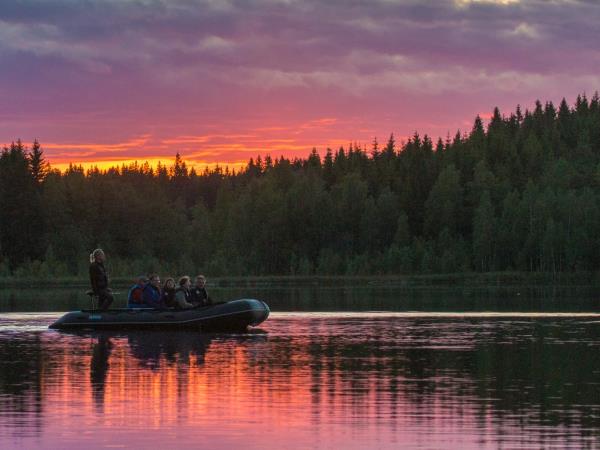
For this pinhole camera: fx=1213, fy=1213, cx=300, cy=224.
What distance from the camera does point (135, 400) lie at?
23219mm

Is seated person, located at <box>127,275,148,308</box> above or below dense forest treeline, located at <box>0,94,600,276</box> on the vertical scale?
below

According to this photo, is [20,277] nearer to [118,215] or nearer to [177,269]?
[177,269]

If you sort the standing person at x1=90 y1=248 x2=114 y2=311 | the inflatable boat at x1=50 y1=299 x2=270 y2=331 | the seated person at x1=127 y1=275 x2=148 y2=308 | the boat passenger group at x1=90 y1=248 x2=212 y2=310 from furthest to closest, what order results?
the seated person at x1=127 y1=275 x2=148 y2=308
the boat passenger group at x1=90 y1=248 x2=212 y2=310
the inflatable boat at x1=50 y1=299 x2=270 y2=331
the standing person at x1=90 y1=248 x2=114 y2=311

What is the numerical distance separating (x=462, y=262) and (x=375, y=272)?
13.4m

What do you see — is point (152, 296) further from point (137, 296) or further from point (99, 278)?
point (99, 278)

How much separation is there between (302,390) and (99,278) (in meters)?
19.9

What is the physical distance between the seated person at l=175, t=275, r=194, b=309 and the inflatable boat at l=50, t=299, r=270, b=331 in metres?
0.71

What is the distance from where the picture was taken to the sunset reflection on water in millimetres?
18938

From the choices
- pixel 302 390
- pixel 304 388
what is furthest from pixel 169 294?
pixel 302 390

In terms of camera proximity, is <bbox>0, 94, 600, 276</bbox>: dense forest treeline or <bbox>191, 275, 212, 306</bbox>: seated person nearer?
<bbox>191, 275, 212, 306</bbox>: seated person

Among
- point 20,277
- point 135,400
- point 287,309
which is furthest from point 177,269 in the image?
point 135,400

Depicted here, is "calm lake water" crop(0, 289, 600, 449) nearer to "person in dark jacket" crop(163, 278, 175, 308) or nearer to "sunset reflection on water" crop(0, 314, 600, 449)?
"sunset reflection on water" crop(0, 314, 600, 449)

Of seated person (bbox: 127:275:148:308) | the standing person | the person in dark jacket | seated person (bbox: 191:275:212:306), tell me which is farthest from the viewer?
seated person (bbox: 191:275:212:306)

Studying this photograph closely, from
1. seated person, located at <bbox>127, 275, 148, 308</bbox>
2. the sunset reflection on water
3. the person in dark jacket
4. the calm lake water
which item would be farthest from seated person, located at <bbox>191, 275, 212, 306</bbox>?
the sunset reflection on water
